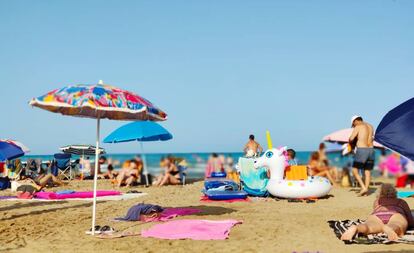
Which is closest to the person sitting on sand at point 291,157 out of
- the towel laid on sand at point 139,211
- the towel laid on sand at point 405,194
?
the towel laid on sand at point 405,194

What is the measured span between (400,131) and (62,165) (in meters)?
17.7

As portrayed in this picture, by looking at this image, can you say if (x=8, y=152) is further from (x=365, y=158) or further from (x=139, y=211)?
(x=365, y=158)

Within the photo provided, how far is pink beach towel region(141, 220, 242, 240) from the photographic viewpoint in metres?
6.69

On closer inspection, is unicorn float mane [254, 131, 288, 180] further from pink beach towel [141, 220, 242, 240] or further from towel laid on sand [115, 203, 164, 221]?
towel laid on sand [115, 203, 164, 221]

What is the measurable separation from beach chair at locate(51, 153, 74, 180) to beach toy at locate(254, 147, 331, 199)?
37.2ft

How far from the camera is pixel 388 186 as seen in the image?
6633mm

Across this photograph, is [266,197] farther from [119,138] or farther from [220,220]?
[119,138]

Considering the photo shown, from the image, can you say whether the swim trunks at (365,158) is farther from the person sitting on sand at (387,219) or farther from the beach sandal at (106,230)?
the beach sandal at (106,230)

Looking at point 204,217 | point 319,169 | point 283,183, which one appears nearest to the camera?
point 204,217

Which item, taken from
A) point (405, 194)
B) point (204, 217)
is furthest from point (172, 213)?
point (405, 194)

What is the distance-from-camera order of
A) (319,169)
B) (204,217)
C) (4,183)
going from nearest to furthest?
(204,217)
(319,169)
(4,183)

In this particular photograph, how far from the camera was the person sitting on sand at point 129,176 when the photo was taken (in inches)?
652

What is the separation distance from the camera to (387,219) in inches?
262

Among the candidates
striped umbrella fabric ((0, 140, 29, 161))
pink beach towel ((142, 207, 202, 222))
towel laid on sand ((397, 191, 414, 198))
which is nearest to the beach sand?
pink beach towel ((142, 207, 202, 222))
